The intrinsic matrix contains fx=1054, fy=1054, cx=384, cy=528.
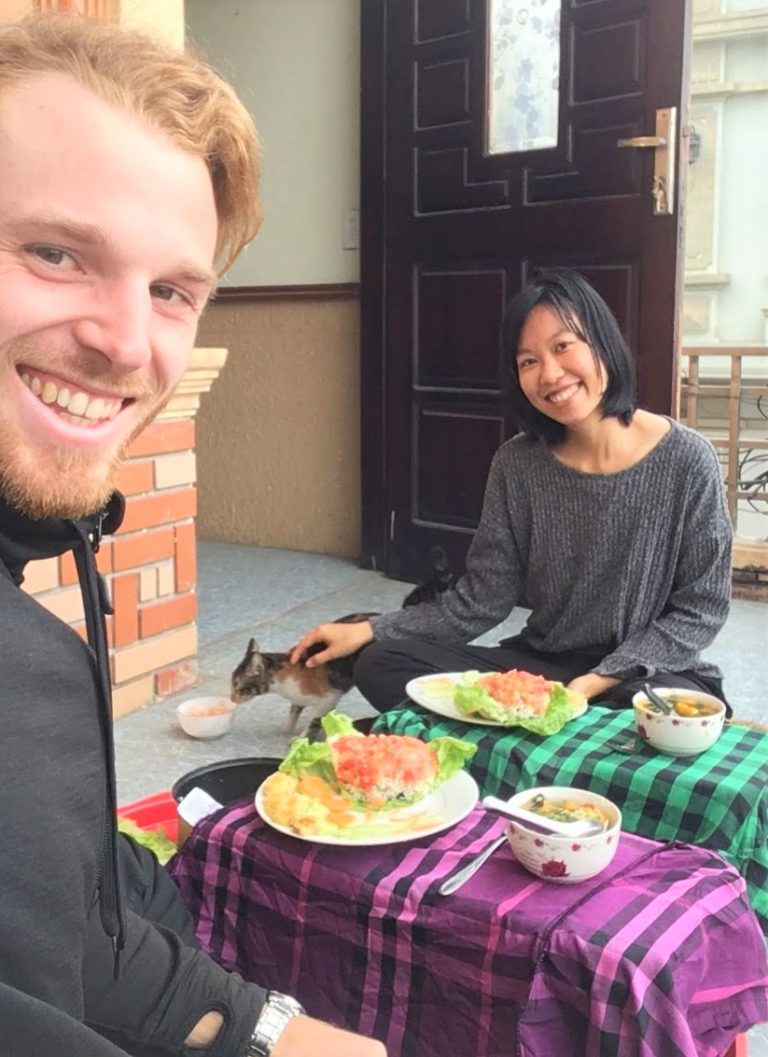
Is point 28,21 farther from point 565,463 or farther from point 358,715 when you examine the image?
point 358,715

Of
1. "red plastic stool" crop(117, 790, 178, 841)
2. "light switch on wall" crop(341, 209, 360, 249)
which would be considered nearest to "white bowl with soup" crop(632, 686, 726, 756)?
"red plastic stool" crop(117, 790, 178, 841)

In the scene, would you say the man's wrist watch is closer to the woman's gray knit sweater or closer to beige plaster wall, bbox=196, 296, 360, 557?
the woman's gray knit sweater

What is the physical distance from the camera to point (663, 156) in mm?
3164

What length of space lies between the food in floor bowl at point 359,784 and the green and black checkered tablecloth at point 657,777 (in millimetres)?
293

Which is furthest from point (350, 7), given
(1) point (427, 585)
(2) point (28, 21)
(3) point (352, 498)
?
(2) point (28, 21)

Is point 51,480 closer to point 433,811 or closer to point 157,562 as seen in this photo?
point 433,811

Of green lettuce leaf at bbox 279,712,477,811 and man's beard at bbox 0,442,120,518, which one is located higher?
man's beard at bbox 0,442,120,518

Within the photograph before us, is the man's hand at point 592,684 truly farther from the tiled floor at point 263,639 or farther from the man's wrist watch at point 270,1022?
the man's wrist watch at point 270,1022

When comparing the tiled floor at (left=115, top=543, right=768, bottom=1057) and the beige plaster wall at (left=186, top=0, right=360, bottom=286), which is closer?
the tiled floor at (left=115, top=543, right=768, bottom=1057)

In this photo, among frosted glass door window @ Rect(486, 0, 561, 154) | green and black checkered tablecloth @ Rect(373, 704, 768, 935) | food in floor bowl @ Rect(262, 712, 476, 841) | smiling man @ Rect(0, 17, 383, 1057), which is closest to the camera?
smiling man @ Rect(0, 17, 383, 1057)

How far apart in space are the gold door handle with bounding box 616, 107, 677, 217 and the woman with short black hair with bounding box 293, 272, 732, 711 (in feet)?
4.13

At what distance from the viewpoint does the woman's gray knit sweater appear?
2018 mm

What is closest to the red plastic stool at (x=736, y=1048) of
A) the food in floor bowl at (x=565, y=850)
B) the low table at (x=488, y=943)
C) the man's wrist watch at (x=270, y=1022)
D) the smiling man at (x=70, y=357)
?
the low table at (x=488, y=943)

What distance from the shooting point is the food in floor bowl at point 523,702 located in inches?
→ 66.1
